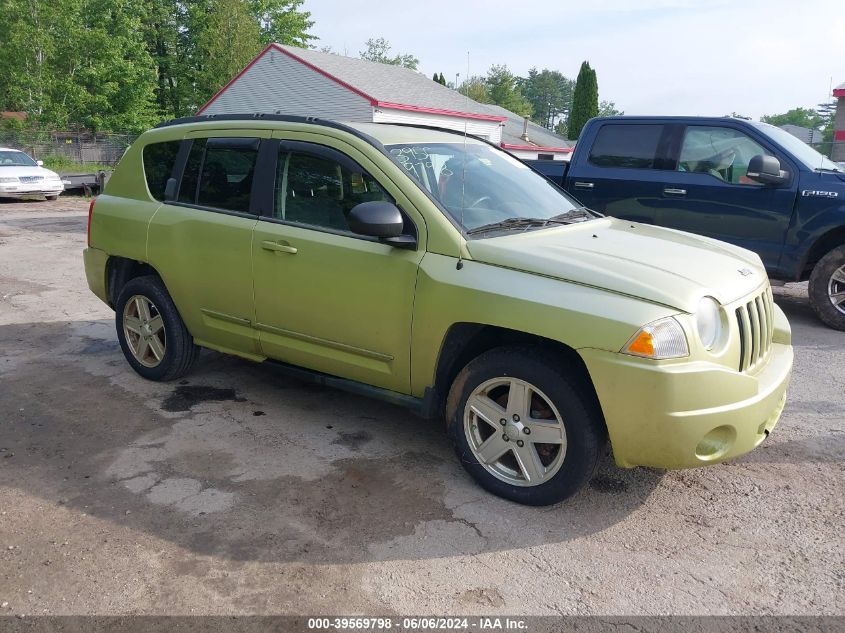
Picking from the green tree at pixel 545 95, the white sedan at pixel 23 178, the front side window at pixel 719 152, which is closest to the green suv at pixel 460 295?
the front side window at pixel 719 152

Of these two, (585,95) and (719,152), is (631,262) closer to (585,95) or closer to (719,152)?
(719,152)

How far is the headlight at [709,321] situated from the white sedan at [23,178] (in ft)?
66.7

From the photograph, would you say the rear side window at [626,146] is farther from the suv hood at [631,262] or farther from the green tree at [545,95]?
the green tree at [545,95]

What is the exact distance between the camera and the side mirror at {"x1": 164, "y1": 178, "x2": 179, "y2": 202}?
16.3ft

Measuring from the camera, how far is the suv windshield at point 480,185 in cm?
397

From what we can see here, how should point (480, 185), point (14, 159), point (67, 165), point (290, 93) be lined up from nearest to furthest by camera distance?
point (480, 185) < point (14, 159) < point (290, 93) < point (67, 165)

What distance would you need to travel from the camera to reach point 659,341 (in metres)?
3.12

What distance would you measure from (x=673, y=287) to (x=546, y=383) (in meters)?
0.72

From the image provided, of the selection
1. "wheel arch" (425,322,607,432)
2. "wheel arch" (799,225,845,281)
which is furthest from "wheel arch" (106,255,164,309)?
"wheel arch" (799,225,845,281)

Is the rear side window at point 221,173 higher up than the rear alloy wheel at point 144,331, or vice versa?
the rear side window at point 221,173

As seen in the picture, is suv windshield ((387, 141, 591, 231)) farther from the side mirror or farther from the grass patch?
the grass patch

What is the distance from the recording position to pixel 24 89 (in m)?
36.3

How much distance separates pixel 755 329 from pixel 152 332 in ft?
12.9

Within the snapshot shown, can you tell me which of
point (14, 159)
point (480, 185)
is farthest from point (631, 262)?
point (14, 159)
